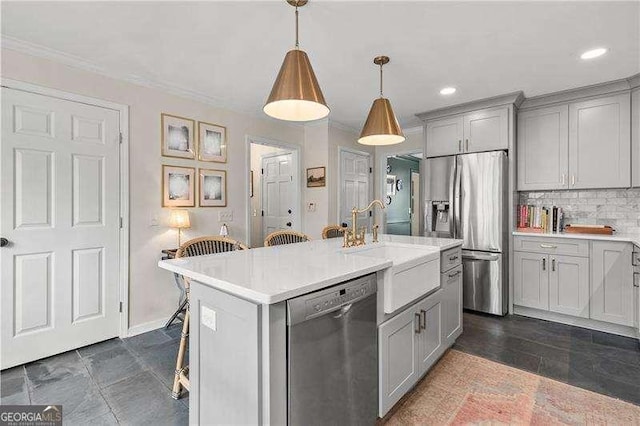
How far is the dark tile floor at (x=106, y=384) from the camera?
182 cm

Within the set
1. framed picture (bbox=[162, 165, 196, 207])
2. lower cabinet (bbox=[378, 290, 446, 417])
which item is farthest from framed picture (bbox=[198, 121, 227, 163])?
lower cabinet (bbox=[378, 290, 446, 417])

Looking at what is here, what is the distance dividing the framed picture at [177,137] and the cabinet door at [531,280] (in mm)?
3836

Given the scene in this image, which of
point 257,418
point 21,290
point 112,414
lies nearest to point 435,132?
point 257,418

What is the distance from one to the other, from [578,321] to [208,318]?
3.71 meters

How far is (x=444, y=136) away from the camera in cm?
396

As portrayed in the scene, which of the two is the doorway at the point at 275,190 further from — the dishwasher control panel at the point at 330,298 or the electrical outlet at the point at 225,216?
the dishwasher control panel at the point at 330,298

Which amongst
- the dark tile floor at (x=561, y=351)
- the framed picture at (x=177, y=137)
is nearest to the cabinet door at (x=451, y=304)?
the dark tile floor at (x=561, y=351)

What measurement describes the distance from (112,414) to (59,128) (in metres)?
2.19

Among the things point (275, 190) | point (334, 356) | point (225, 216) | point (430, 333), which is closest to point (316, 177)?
point (275, 190)

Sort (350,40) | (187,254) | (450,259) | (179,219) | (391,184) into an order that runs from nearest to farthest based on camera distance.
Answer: (187,254), (350,40), (450,259), (179,219), (391,184)

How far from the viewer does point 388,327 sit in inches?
65.4

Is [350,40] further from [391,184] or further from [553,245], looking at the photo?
[391,184]

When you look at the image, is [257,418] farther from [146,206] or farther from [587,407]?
[146,206]

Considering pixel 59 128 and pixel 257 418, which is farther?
pixel 59 128
